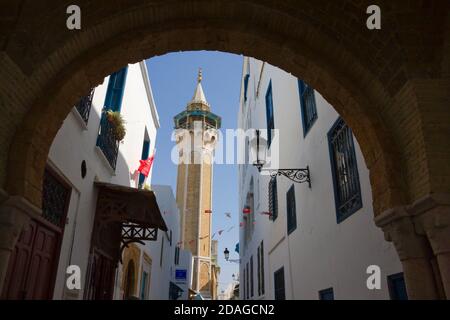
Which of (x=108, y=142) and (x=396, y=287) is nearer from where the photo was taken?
(x=396, y=287)

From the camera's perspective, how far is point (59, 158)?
476 centimetres

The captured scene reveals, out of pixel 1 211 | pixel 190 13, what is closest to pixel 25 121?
pixel 1 211

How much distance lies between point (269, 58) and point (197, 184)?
34334 millimetres

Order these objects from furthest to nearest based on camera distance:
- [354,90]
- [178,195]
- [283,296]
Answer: [178,195] → [283,296] → [354,90]

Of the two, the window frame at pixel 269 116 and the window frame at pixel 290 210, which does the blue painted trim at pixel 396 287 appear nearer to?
the window frame at pixel 290 210

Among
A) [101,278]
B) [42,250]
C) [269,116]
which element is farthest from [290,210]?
[42,250]

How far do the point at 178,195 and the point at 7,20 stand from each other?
117 feet

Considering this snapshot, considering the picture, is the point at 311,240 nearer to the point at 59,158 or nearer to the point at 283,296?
the point at 283,296

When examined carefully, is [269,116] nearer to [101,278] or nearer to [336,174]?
[336,174]

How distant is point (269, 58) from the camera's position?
13.7 feet

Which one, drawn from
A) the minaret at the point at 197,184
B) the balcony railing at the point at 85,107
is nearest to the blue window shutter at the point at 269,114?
the balcony railing at the point at 85,107

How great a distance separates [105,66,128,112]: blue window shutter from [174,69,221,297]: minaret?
1193 inches

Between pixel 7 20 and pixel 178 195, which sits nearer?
pixel 7 20
